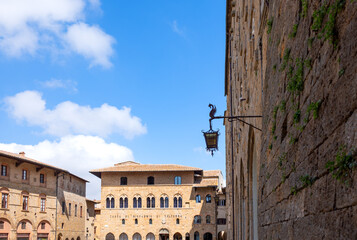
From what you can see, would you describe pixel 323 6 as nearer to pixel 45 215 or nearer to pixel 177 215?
pixel 45 215

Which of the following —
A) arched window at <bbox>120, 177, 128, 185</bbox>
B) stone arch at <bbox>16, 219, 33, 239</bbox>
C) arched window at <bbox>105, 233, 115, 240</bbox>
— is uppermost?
arched window at <bbox>120, 177, 128, 185</bbox>

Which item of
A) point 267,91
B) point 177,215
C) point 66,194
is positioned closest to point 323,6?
point 267,91

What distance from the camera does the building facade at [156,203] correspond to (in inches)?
1827

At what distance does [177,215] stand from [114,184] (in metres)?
8.00

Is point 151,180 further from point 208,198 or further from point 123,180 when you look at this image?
point 208,198

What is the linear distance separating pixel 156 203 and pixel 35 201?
48.5 feet

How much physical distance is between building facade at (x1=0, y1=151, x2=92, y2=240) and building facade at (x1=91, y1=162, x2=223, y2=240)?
4.72m

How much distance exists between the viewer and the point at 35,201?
1451 inches

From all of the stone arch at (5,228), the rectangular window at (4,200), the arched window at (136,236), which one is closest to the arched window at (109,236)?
the arched window at (136,236)

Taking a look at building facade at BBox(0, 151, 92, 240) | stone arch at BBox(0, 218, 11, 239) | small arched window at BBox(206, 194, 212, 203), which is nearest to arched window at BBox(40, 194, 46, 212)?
building facade at BBox(0, 151, 92, 240)

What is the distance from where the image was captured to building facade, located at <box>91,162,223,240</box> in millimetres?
46406

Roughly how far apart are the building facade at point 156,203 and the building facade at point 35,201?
15.5ft

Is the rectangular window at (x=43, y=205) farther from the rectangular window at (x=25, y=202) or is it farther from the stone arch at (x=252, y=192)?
the stone arch at (x=252, y=192)

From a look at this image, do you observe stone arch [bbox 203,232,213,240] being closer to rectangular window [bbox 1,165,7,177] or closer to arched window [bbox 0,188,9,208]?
arched window [bbox 0,188,9,208]
